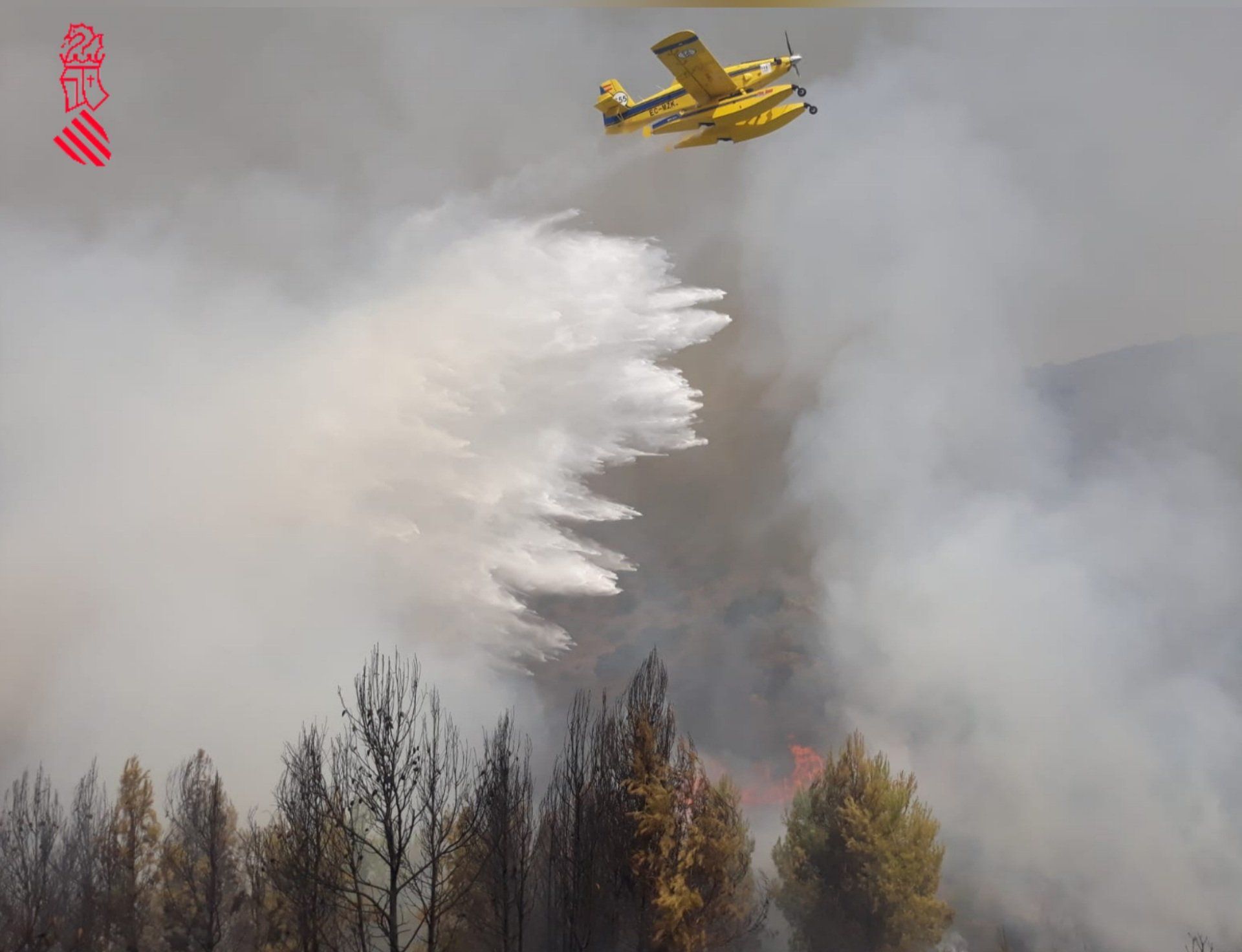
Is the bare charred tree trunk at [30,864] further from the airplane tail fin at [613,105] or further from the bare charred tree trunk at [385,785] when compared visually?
the airplane tail fin at [613,105]

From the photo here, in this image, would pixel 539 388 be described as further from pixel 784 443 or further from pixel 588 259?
pixel 784 443

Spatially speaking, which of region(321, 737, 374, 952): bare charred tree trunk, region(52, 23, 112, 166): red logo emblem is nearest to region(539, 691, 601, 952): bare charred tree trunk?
region(321, 737, 374, 952): bare charred tree trunk

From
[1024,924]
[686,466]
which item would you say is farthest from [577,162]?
[1024,924]

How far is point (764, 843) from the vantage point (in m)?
20.6

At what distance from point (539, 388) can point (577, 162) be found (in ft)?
14.7

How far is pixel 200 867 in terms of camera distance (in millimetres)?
18078

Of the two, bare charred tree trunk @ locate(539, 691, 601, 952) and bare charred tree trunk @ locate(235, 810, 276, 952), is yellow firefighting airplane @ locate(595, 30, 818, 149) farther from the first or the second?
bare charred tree trunk @ locate(235, 810, 276, 952)

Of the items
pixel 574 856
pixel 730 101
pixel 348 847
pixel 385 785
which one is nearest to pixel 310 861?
pixel 348 847

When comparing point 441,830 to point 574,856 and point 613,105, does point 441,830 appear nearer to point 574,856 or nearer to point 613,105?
point 574,856

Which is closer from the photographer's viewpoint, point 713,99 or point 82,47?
point 713,99

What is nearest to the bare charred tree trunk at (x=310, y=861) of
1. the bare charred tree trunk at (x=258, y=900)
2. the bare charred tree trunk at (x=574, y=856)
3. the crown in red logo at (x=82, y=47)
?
the bare charred tree trunk at (x=258, y=900)

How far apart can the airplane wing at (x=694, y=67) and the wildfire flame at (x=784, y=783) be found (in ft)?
38.8

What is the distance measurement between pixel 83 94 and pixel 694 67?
13.1m

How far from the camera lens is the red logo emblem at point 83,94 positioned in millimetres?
21516
